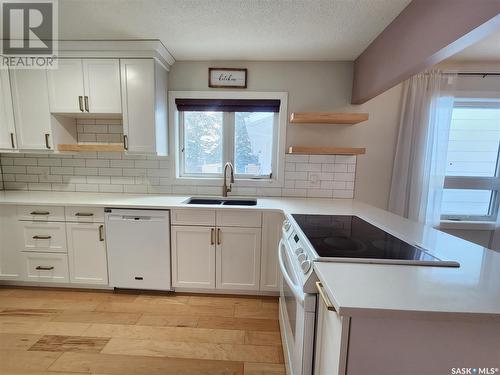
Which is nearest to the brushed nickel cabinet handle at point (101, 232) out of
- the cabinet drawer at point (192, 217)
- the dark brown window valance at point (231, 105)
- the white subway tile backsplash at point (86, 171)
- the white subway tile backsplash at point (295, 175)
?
the cabinet drawer at point (192, 217)

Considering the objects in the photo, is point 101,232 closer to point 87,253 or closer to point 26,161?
point 87,253

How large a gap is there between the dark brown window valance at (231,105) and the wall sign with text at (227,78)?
16cm

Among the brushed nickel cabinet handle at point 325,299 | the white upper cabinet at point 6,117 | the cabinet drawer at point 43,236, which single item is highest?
the white upper cabinet at point 6,117

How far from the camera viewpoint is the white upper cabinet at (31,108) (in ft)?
6.97

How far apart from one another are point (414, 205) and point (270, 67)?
204cm

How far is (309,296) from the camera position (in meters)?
0.92

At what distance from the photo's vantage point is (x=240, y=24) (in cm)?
171

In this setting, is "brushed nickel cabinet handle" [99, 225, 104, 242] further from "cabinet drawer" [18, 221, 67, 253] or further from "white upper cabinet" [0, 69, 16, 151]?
"white upper cabinet" [0, 69, 16, 151]

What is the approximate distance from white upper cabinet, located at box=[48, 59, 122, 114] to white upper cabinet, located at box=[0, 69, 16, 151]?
405 mm

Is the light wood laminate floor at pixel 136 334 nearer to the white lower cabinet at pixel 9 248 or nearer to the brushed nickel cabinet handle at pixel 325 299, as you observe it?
the white lower cabinet at pixel 9 248

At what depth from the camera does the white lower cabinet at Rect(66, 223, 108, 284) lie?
81.4 inches

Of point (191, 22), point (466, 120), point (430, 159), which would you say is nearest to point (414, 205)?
point (430, 159)

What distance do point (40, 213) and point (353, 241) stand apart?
→ 2.62 meters

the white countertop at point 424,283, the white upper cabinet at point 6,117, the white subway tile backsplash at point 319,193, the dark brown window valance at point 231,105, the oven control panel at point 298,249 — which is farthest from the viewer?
the white subway tile backsplash at point 319,193
